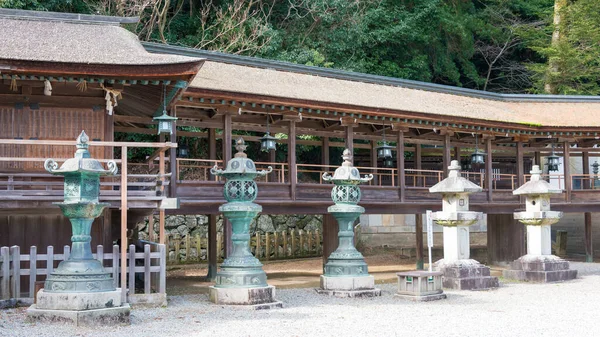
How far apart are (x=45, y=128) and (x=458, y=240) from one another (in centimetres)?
999

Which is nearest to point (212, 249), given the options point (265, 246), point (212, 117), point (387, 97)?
point (212, 117)

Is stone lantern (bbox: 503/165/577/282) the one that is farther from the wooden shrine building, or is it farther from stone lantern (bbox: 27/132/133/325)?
stone lantern (bbox: 27/132/133/325)

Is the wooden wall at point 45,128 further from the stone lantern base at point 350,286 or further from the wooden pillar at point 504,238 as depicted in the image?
the wooden pillar at point 504,238

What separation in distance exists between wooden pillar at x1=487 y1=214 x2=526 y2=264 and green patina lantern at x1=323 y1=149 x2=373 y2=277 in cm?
1094

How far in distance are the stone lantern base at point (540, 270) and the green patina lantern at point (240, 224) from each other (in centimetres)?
876

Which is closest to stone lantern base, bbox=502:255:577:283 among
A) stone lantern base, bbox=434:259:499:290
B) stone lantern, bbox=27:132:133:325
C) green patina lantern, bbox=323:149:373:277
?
stone lantern base, bbox=434:259:499:290

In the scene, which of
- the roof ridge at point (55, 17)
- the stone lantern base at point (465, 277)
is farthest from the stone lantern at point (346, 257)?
the roof ridge at point (55, 17)

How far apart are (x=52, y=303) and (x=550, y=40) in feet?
105

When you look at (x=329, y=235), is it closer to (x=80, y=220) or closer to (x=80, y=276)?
(x=80, y=220)

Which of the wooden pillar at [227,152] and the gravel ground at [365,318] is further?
the wooden pillar at [227,152]

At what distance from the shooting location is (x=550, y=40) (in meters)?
36.1

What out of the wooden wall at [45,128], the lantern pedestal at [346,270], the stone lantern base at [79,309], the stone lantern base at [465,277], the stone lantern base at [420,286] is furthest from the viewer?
the stone lantern base at [465,277]

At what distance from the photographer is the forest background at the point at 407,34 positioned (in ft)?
93.2

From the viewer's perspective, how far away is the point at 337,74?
882 inches
